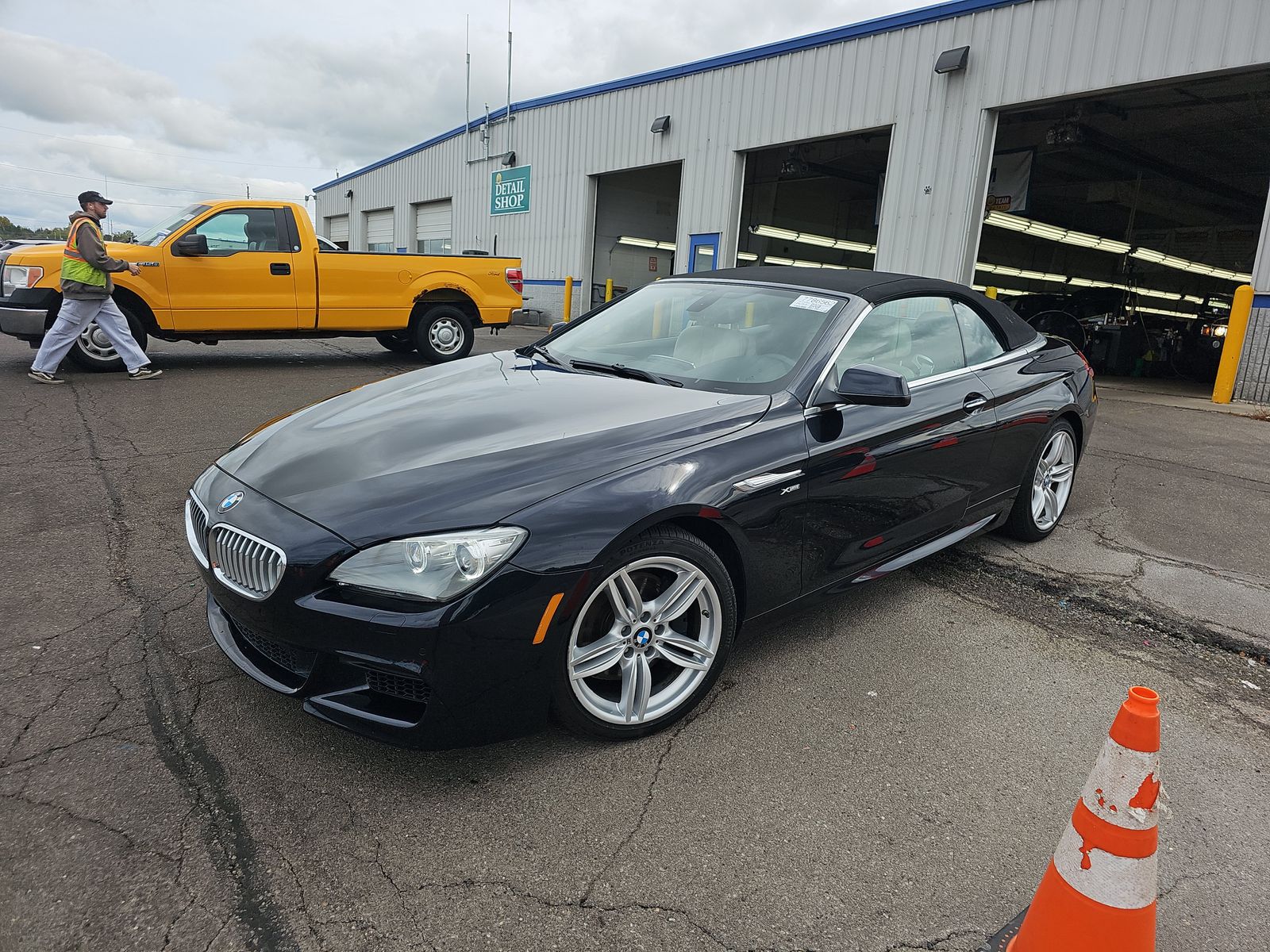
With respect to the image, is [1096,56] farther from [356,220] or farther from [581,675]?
[356,220]

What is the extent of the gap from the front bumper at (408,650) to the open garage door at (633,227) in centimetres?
1888

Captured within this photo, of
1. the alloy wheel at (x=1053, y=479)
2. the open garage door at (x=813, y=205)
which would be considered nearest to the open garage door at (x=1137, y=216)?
the alloy wheel at (x=1053, y=479)

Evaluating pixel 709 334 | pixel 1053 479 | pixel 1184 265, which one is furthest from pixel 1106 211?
pixel 709 334

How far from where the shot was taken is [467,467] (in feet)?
7.66

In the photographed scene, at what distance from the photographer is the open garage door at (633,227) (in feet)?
69.4

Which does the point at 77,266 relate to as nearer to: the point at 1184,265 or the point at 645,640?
the point at 645,640

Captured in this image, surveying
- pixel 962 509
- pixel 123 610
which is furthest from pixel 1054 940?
pixel 123 610

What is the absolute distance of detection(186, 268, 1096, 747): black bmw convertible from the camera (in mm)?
2113

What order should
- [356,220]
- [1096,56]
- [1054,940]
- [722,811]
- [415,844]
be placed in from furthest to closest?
[356,220] < [1096,56] < [722,811] < [415,844] < [1054,940]

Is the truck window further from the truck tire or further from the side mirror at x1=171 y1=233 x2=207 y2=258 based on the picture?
the truck tire

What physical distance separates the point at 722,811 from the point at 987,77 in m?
12.9

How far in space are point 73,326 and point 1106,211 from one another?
27168 millimetres

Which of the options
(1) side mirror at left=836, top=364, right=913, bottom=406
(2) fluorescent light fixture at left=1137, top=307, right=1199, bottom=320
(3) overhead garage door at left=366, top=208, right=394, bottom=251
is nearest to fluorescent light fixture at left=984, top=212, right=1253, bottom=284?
(2) fluorescent light fixture at left=1137, top=307, right=1199, bottom=320

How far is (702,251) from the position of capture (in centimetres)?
1673
